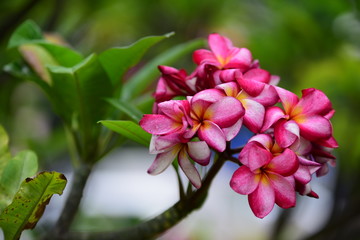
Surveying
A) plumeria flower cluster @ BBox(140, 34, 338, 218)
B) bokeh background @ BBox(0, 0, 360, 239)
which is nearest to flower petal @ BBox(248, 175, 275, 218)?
plumeria flower cluster @ BBox(140, 34, 338, 218)

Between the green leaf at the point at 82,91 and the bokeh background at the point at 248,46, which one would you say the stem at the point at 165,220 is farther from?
the bokeh background at the point at 248,46

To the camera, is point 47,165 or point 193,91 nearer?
point 193,91

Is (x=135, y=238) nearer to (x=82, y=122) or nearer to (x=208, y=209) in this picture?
(x=82, y=122)

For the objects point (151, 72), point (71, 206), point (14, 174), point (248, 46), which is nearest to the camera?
point (14, 174)

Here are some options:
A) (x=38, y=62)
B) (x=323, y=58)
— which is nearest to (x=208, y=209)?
(x=323, y=58)

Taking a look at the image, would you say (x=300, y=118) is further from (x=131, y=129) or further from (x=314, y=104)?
(x=131, y=129)

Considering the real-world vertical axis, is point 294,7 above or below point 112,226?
above

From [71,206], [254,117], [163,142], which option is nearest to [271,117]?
[254,117]

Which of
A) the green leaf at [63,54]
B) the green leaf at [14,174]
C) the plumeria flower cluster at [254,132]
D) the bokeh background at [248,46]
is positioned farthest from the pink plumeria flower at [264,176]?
the bokeh background at [248,46]
